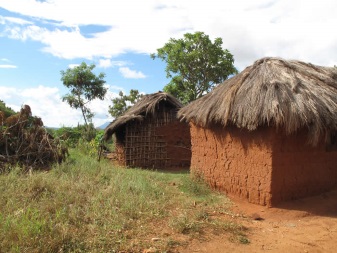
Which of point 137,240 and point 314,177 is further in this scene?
point 314,177

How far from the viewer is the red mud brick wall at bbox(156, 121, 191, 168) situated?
42.5 ft

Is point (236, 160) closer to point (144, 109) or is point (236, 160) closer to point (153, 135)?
point (144, 109)

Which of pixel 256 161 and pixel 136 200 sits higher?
pixel 256 161

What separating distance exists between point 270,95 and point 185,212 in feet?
8.88

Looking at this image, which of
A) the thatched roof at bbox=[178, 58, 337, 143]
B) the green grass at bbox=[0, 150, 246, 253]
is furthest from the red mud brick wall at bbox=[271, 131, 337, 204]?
the green grass at bbox=[0, 150, 246, 253]

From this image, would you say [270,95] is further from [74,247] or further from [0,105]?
[0,105]

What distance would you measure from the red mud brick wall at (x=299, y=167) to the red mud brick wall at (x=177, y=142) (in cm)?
644

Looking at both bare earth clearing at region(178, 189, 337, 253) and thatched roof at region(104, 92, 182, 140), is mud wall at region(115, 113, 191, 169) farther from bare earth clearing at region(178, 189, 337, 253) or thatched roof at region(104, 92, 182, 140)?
bare earth clearing at region(178, 189, 337, 253)

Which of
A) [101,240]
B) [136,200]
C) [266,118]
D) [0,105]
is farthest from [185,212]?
[0,105]

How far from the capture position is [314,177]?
7027 mm

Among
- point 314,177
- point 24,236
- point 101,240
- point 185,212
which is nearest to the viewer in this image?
point 24,236

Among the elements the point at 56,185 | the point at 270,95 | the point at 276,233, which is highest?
the point at 270,95

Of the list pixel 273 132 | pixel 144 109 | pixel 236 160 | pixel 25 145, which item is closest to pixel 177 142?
pixel 144 109

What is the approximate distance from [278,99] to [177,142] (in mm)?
7162
